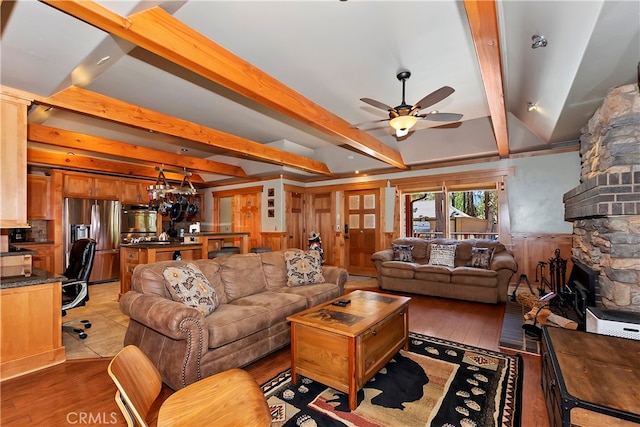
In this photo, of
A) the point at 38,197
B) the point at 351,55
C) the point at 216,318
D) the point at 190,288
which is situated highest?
the point at 351,55

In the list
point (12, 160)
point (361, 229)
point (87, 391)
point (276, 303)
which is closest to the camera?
point (87, 391)

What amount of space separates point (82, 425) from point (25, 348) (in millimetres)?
1256

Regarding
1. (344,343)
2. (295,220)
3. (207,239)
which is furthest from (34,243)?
(344,343)

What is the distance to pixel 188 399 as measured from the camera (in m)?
1.27

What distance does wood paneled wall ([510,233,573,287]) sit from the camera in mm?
4773

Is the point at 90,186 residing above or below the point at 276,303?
above

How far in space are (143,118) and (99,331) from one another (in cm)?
260

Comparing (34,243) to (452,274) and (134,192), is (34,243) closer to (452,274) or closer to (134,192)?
(134,192)

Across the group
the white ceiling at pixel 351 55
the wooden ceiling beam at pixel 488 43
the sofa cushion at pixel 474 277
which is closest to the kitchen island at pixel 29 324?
the white ceiling at pixel 351 55

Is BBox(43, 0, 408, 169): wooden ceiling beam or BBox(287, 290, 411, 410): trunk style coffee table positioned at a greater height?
BBox(43, 0, 408, 169): wooden ceiling beam

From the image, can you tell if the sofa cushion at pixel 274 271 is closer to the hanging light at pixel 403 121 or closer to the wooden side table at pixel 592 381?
the hanging light at pixel 403 121

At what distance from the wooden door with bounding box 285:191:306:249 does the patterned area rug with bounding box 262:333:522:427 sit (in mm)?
5037

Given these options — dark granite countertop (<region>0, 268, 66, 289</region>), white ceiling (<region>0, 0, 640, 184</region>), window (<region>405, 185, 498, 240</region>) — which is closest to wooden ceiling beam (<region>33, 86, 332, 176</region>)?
white ceiling (<region>0, 0, 640, 184</region>)

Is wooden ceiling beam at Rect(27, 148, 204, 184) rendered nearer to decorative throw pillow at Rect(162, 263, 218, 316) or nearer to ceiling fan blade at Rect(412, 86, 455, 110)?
decorative throw pillow at Rect(162, 263, 218, 316)
